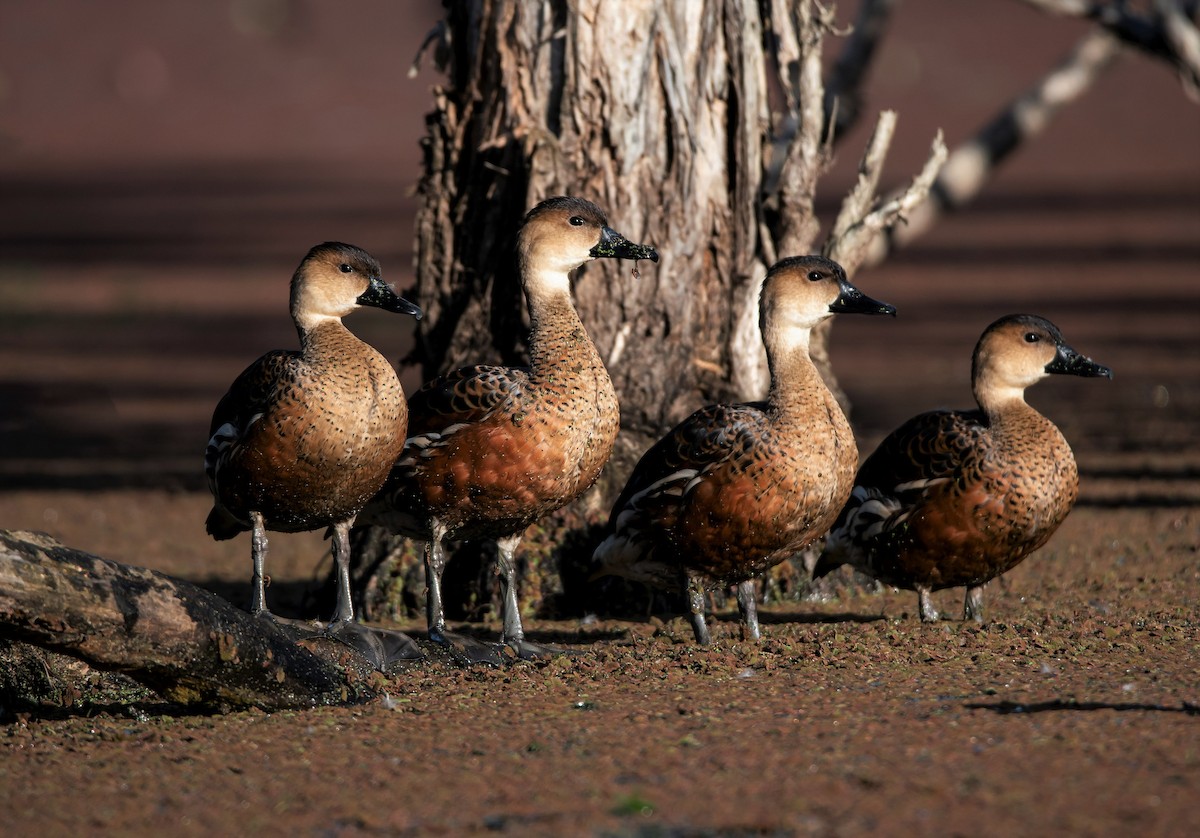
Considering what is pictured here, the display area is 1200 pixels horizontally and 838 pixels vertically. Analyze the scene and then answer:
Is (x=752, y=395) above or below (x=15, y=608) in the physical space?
above

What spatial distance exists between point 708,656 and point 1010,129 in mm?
7329

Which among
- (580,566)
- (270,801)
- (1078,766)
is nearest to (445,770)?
(270,801)

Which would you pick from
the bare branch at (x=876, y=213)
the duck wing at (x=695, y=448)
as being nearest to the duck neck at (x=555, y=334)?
→ the duck wing at (x=695, y=448)

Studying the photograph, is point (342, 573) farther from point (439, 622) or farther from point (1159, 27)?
point (1159, 27)

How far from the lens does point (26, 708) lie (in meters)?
6.16

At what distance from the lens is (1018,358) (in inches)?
300

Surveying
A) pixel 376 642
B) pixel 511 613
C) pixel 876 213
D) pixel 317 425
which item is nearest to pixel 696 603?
pixel 511 613

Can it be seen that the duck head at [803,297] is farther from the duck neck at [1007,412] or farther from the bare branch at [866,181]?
the bare branch at [866,181]

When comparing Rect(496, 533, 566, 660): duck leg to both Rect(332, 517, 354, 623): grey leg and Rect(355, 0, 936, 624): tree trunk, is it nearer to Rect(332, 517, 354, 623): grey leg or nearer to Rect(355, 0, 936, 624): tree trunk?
Rect(332, 517, 354, 623): grey leg

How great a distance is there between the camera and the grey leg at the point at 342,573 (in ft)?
23.0

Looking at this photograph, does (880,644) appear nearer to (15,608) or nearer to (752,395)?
(752,395)

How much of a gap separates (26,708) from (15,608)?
1.06m

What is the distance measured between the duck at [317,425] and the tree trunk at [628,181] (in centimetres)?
154

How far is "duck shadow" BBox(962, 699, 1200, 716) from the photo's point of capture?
5.34m
